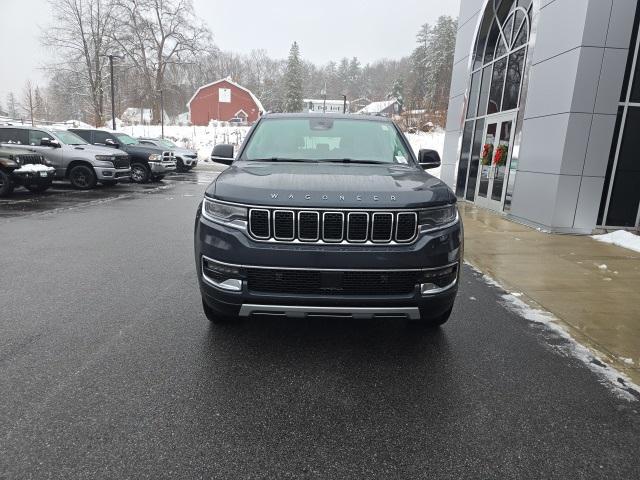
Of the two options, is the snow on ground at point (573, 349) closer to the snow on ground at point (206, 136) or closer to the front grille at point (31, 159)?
the front grille at point (31, 159)

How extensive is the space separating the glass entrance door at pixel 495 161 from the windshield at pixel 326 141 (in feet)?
25.2

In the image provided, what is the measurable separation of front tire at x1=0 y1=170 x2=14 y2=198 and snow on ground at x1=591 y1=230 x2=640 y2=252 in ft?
45.5

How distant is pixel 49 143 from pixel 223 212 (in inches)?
507

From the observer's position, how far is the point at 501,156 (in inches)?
463

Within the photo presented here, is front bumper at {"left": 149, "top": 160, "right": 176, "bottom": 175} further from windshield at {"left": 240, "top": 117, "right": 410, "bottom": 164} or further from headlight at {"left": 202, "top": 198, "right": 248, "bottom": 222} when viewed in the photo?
headlight at {"left": 202, "top": 198, "right": 248, "bottom": 222}

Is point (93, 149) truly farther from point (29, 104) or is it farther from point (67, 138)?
point (29, 104)

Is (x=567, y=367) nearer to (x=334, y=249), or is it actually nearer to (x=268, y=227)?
(x=334, y=249)

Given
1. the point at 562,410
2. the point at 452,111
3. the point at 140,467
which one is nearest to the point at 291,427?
the point at 140,467

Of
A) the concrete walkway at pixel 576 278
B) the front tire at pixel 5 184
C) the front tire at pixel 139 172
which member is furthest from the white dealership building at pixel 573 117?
the front tire at pixel 139 172

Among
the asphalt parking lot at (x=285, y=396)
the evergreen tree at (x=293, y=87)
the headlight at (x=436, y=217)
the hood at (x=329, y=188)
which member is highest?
the evergreen tree at (x=293, y=87)

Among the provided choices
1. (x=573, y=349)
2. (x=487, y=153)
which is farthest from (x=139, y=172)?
(x=573, y=349)

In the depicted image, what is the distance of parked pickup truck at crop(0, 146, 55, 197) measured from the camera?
1140 centimetres

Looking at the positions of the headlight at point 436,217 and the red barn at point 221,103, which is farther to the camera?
the red barn at point 221,103

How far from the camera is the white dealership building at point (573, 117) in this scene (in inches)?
326
